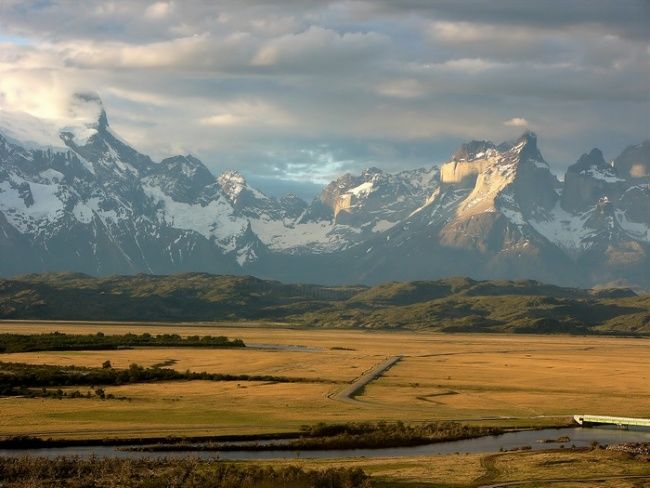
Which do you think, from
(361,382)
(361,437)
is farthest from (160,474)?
(361,382)

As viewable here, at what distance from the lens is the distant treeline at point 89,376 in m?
142

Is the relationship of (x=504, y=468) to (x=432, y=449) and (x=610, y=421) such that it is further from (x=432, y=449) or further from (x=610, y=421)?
(x=610, y=421)

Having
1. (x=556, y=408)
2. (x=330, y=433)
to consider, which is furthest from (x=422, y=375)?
(x=330, y=433)

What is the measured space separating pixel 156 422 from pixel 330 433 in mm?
18198

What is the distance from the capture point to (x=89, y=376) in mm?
149000

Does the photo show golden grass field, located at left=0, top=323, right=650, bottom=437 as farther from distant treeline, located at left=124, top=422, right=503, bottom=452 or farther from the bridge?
distant treeline, located at left=124, top=422, right=503, bottom=452

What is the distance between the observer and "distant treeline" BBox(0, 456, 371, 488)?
77.5m

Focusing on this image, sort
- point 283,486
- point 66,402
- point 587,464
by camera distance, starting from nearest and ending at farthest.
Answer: point 283,486 → point 587,464 → point 66,402

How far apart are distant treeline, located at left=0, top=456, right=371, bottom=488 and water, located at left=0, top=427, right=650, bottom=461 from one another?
5993 millimetres

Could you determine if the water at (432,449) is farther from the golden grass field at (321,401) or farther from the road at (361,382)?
the road at (361,382)

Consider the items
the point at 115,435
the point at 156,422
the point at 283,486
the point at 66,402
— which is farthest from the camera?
the point at 66,402

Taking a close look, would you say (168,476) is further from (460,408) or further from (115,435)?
(460,408)

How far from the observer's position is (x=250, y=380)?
15512cm

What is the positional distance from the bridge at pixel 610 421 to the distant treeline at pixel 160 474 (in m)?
43.8
